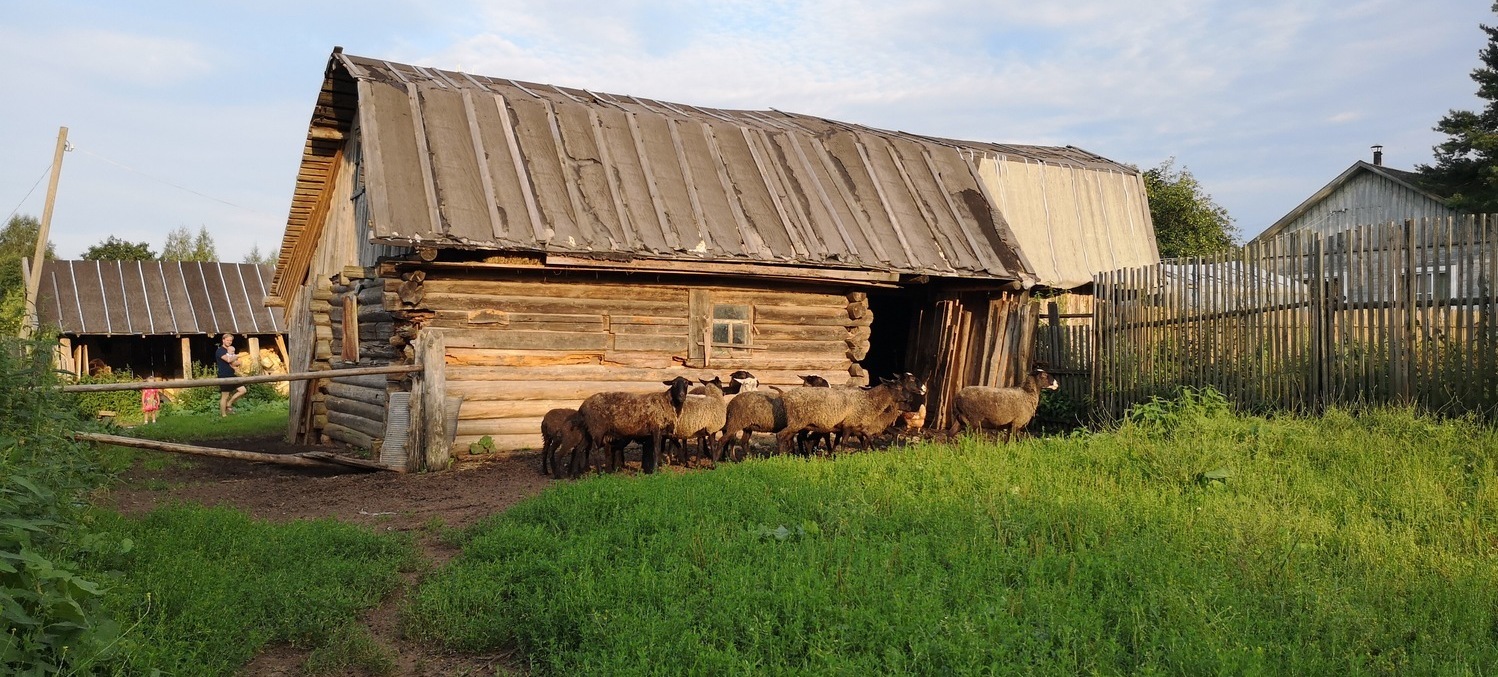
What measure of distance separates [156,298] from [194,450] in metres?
24.0

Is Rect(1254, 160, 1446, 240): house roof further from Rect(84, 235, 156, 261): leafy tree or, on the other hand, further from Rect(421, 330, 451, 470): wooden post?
Rect(84, 235, 156, 261): leafy tree

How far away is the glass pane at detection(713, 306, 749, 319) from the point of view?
15094 mm

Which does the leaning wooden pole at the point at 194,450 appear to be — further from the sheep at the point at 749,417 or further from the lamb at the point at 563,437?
the sheep at the point at 749,417

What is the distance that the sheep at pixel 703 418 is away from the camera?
1124 cm

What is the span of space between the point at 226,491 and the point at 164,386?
1.31 meters

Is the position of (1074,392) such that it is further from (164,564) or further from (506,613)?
(164,564)

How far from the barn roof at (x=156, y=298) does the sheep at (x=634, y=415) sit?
24.1 m

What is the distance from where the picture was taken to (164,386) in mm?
10430

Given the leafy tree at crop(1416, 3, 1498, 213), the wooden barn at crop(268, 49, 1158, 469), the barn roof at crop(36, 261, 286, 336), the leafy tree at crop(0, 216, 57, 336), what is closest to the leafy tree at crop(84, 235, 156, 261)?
the leafy tree at crop(0, 216, 57, 336)

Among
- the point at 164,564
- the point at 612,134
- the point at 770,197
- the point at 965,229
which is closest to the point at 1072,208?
the point at 965,229

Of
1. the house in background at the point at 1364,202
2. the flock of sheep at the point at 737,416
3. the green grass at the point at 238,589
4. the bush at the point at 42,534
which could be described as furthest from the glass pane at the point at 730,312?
the house in background at the point at 1364,202

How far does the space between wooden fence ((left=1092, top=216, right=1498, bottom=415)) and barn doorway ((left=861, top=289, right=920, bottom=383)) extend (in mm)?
6471

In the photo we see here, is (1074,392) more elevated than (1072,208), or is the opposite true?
(1072,208)

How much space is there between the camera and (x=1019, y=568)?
19.2ft
